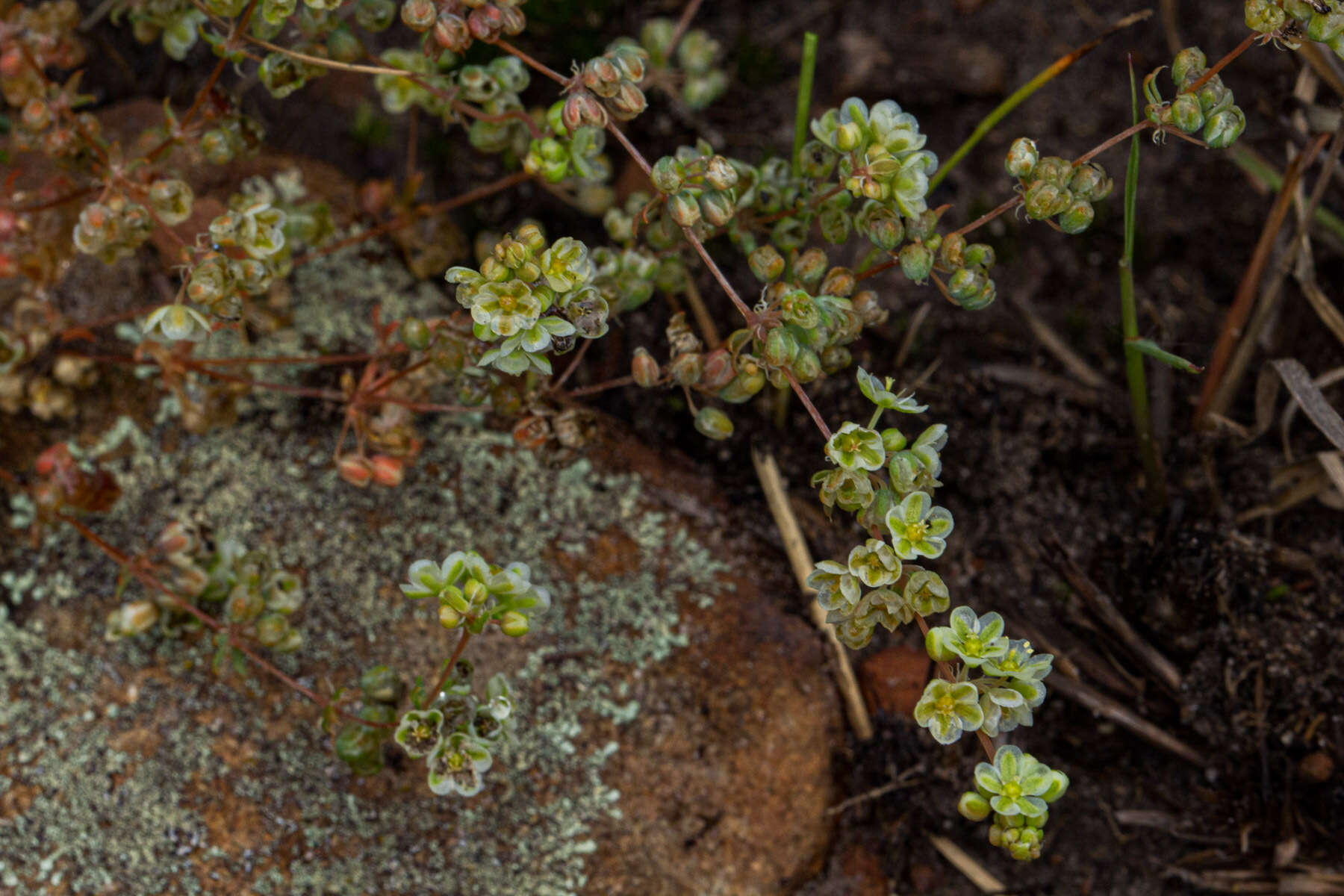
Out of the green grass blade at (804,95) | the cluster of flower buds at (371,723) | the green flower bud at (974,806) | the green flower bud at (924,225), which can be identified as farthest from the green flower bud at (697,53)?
the green flower bud at (974,806)

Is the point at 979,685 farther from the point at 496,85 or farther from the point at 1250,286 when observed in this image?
the point at 496,85

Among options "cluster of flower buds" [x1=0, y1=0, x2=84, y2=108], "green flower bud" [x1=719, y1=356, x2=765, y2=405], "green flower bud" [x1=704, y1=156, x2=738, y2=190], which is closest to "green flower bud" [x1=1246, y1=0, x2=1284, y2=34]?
"green flower bud" [x1=704, y1=156, x2=738, y2=190]

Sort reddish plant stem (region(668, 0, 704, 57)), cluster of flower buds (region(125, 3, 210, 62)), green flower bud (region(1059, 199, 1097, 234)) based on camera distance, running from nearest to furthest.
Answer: green flower bud (region(1059, 199, 1097, 234))
cluster of flower buds (region(125, 3, 210, 62))
reddish plant stem (region(668, 0, 704, 57))

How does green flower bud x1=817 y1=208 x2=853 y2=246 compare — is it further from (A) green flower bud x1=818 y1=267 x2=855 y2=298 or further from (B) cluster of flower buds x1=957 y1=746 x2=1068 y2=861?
(B) cluster of flower buds x1=957 y1=746 x2=1068 y2=861

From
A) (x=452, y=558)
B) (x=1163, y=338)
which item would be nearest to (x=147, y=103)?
(x=452, y=558)

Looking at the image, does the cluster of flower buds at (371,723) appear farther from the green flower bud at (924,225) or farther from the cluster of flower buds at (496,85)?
the green flower bud at (924,225)

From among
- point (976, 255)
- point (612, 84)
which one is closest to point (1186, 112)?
point (976, 255)
